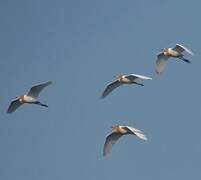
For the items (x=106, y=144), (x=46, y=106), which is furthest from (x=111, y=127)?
(x=46, y=106)

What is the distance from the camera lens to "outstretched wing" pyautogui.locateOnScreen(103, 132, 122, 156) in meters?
73.5

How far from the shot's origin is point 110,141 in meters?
73.9

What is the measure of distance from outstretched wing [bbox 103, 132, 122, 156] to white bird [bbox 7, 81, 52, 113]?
7054 millimetres

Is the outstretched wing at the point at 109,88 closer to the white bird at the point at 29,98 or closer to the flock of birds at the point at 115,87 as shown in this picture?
the flock of birds at the point at 115,87

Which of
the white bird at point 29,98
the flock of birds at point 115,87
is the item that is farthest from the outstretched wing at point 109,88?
the white bird at point 29,98

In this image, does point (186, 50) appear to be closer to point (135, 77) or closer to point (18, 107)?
point (135, 77)

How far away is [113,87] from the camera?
7794 cm

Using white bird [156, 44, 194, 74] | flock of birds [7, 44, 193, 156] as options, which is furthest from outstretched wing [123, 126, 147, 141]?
white bird [156, 44, 194, 74]

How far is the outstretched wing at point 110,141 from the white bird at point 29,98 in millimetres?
7054

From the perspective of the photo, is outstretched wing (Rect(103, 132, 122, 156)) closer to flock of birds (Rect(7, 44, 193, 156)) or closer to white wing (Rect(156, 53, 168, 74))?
flock of birds (Rect(7, 44, 193, 156))

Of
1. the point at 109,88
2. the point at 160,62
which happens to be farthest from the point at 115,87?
the point at 160,62

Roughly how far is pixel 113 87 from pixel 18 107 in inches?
367

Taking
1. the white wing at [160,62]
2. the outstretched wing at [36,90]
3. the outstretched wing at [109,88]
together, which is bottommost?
the outstretched wing at [36,90]

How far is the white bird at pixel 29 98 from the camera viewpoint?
245 ft
